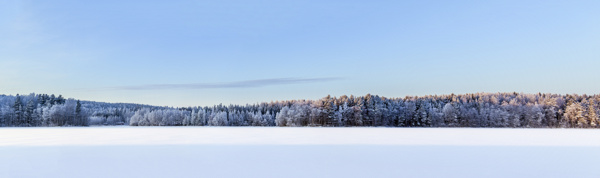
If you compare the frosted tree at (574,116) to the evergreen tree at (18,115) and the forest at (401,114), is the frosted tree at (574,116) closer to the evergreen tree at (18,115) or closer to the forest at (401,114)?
the forest at (401,114)

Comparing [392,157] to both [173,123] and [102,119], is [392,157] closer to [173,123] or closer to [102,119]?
[173,123]

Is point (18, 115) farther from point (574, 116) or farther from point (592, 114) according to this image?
point (592, 114)

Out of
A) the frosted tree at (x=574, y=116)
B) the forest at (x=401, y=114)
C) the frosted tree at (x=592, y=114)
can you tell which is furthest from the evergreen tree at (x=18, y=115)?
the frosted tree at (x=592, y=114)

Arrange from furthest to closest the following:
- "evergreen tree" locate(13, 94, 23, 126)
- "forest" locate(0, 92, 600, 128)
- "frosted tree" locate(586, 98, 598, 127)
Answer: "evergreen tree" locate(13, 94, 23, 126)
"forest" locate(0, 92, 600, 128)
"frosted tree" locate(586, 98, 598, 127)

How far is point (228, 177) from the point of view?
365 inches

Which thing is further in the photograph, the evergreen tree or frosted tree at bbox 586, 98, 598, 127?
the evergreen tree

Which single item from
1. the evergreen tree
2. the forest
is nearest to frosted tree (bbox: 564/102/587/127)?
the forest

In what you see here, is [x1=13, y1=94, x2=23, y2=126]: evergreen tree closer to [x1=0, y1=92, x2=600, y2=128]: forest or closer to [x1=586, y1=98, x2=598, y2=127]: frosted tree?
[x1=0, y1=92, x2=600, y2=128]: forest

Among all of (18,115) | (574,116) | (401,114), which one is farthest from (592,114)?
(18,115)

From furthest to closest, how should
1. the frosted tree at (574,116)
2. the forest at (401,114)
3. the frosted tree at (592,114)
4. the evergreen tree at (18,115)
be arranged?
the evergreen tree at (18,115)
the forest at (401,114)
the frosted tree at (574,116)
the frosted tree at (592,114)

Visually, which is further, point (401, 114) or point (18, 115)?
point (18, 115)

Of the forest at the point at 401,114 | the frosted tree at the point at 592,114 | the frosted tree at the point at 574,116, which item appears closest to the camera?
the frosted tree at the point at 592,114

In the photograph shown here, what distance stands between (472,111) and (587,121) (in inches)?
808

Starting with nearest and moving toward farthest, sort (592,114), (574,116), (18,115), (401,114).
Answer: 1. (592,114)
2. (574,116)
3. (401,114)
4. (18,115)
